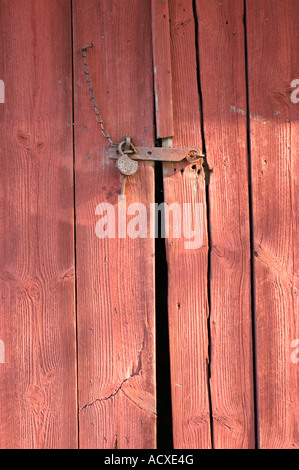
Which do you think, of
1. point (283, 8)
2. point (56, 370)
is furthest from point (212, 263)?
point (283, 8)

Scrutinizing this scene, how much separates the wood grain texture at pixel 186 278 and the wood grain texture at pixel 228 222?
3 cm

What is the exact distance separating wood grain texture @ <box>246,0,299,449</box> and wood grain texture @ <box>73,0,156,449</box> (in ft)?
0.96

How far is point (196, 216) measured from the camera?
3.67ft

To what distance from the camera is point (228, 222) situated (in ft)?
3.70

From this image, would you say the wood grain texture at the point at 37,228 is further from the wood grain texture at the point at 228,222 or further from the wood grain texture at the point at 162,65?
the wood grain texture at the point at 228,222

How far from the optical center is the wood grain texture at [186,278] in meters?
1.10

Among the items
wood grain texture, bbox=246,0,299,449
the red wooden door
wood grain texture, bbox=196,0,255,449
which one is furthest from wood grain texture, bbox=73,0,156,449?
wood grain texture, bbox=246,0,299,449

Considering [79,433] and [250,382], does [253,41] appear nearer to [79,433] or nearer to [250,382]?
[250,382]

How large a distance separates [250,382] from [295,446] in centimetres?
22
